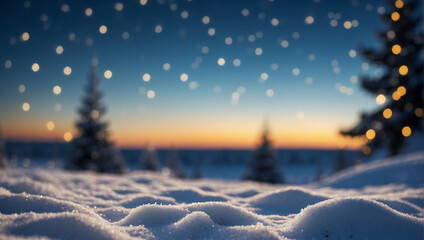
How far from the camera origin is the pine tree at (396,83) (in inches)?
438

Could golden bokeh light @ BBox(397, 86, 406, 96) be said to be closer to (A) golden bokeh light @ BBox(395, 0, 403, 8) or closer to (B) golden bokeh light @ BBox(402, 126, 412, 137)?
(B) golden bokeh light @ BBox(402, 126, 412, 137)

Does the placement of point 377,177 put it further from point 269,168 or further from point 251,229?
point 269,168

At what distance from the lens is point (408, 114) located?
36.3ft

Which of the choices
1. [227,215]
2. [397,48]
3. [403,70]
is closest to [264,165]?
[403,70]

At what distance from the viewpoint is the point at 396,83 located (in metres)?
11.6

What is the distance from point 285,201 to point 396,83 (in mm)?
12290

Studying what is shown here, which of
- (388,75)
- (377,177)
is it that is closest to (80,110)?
(377,177)

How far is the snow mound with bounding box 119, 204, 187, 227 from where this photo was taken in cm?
179

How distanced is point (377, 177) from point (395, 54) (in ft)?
32.5

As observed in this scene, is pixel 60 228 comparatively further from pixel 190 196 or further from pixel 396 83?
pixel 396 83

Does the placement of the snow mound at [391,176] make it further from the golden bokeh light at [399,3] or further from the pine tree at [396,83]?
the golden bokeh light at [399,3]

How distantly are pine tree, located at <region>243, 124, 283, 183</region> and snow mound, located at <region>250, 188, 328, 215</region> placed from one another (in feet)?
52.9

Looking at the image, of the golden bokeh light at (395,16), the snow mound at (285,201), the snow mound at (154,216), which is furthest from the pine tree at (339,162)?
the snow mound at (154,216)

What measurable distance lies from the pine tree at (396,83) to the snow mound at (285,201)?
11047 millimetres
